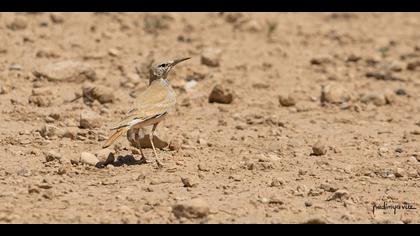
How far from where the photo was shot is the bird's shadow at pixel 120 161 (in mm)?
8095

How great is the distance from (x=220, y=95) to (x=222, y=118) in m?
0.58

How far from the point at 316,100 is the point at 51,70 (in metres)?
3.46

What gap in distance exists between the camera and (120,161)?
8.34 meters

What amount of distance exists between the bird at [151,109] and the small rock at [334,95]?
2849mm

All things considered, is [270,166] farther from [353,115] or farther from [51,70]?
[51,70]

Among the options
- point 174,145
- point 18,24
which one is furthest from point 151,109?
point 18,24

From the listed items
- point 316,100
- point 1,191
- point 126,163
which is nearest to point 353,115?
point 316,100

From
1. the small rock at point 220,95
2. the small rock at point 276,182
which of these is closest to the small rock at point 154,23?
the small rock at point 220,95

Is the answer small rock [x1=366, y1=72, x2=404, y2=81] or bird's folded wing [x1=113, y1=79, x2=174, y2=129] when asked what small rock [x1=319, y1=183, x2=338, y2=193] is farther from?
small rock [x1=366, y1=72, x2=404, y2=81]

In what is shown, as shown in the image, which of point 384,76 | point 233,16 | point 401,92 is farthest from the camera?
point 233,16

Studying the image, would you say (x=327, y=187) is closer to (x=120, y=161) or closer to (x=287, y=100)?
(x=120, y=161)

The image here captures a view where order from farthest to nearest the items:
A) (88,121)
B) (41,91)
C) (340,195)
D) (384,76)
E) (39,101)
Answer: (384,76) < (41,91) < (39,101) < (88,121) < (340,195)

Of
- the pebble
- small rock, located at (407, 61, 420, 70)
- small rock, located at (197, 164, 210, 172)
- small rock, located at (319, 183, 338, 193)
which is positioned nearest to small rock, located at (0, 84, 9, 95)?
the pebble

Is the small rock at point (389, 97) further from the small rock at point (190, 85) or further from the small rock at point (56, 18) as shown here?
the small rock at point (56, 18)
